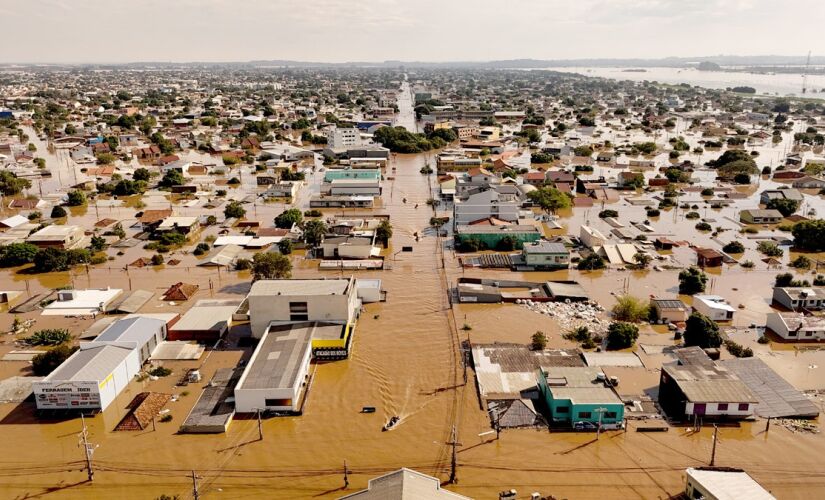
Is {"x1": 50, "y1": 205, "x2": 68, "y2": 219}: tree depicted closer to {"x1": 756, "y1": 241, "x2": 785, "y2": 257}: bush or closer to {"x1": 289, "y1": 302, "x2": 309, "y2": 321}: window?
{"x1": 289, "y1": 302, "x2": 309, "y2": 321}: window

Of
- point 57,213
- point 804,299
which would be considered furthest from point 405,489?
point 57,213

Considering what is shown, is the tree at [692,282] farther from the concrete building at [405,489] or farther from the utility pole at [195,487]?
the utility pole at [195,487]

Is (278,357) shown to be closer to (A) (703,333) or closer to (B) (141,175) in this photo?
(A) (703,333)

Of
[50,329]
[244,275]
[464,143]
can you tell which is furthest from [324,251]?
[464,143]

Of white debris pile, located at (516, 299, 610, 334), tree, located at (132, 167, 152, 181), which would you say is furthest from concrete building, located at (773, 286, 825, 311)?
tree, located at (132, 167, 152, 181)

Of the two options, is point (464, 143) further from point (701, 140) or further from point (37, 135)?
point (37, 135)

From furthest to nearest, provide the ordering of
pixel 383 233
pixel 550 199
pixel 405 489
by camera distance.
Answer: pixel 550 199 → pixel 383 233 → pixel 405 489

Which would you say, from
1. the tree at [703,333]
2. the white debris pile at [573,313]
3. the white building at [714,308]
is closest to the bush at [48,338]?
the white debris pile at [573,313]
